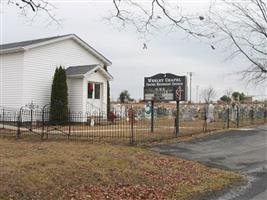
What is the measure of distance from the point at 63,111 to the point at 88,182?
54.7ft

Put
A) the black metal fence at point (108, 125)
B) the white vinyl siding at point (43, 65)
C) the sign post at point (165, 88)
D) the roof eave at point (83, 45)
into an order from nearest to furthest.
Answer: the black metal fence at point (108, 125) < the sign post at point (165, 88) < the white vinyl siding at point (43, 65) < the roof eave at point (83, 45)

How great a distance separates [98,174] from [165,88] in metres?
12.8

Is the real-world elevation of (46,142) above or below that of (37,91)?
below

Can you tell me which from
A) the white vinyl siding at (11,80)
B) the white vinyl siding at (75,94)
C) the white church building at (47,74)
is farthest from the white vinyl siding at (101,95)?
→ the white vinyl siding at (11,80)

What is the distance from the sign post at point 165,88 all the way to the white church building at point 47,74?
5.27 m

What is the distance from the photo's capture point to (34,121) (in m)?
26.7

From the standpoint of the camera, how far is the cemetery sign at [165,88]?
2316cm

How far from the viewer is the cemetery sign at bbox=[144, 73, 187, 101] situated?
23.2 m

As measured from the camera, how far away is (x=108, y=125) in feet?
84.2

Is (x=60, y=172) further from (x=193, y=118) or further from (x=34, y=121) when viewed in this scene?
→ (x=193, y=118)

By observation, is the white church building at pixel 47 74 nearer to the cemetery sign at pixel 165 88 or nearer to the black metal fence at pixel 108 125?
the black metal fence at pixel 108 125

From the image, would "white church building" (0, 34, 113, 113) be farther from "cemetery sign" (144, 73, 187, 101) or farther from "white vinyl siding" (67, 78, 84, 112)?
"cemetery sign" (144, 73, 187, 101)

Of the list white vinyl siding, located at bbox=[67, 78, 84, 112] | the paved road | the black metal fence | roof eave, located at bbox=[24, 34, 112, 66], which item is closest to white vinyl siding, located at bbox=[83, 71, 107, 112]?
white vinyl siding, located at bbox=[67, 78, 84, 112]

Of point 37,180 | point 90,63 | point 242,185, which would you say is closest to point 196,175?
point 242,185
